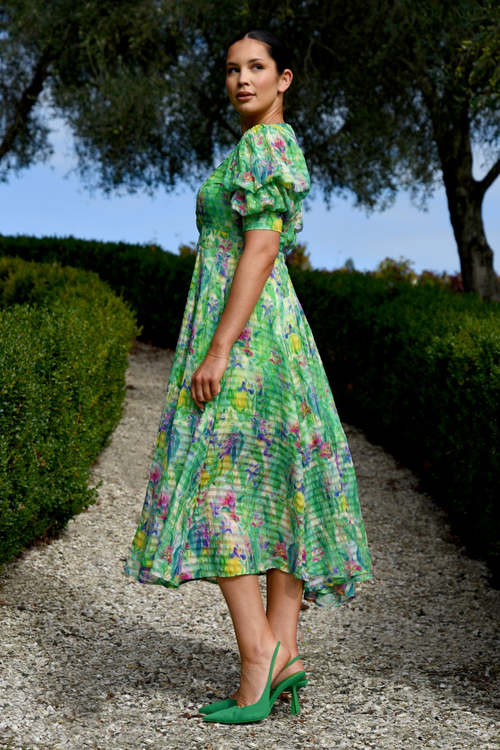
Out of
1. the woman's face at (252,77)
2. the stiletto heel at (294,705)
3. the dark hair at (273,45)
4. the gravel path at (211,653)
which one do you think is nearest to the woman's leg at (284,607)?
the stiletto heel at (294,705)

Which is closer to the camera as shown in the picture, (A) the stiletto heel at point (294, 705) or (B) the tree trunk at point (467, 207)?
(A) the stiletto heel at point (294, 705)

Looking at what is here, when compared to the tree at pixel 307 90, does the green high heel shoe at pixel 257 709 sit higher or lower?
lower

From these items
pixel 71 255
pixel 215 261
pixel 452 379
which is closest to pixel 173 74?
pixel 71 255

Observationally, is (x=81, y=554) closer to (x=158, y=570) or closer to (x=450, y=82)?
(x=158, y=570)

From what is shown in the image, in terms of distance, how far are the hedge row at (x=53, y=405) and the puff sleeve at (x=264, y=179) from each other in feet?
5.66

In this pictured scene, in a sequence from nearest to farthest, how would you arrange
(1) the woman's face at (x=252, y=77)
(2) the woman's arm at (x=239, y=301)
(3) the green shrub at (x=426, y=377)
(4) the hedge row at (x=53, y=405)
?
1. (2) the woman's arm at (x=239, y=301)
2. (1) the woman's face at (x=252, y=77)
3. (4) the hedge row at (x=53, y=405)
4. (3) the green shrub at (x=426, y=377)

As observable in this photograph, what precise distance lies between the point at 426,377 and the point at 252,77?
3452mm

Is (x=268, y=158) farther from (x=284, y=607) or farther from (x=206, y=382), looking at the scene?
(x=284, y=607)

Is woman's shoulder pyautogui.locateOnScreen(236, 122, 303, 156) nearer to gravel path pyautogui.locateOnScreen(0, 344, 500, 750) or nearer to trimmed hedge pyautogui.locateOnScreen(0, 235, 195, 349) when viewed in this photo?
gravel path pyautogui.locateOnScreen(0, 344, 500, 750)

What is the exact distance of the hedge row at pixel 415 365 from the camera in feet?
16.1

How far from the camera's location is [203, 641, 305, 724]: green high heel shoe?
287 cm

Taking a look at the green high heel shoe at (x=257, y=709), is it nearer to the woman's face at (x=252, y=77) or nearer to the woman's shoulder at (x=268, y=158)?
the woman's shoulder at (x=268, y=158)

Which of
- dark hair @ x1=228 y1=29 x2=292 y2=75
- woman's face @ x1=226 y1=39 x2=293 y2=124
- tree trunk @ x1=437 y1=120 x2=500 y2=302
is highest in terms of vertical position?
tree trunk @ x1=437 y1=120 x2=500 y2=302

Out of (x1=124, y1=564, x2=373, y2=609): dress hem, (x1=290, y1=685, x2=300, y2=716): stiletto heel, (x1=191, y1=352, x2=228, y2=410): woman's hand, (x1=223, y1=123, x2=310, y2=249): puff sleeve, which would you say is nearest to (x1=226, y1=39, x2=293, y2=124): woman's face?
(x1=223, y1=123, x2=310, y2=249): puff sleeve
